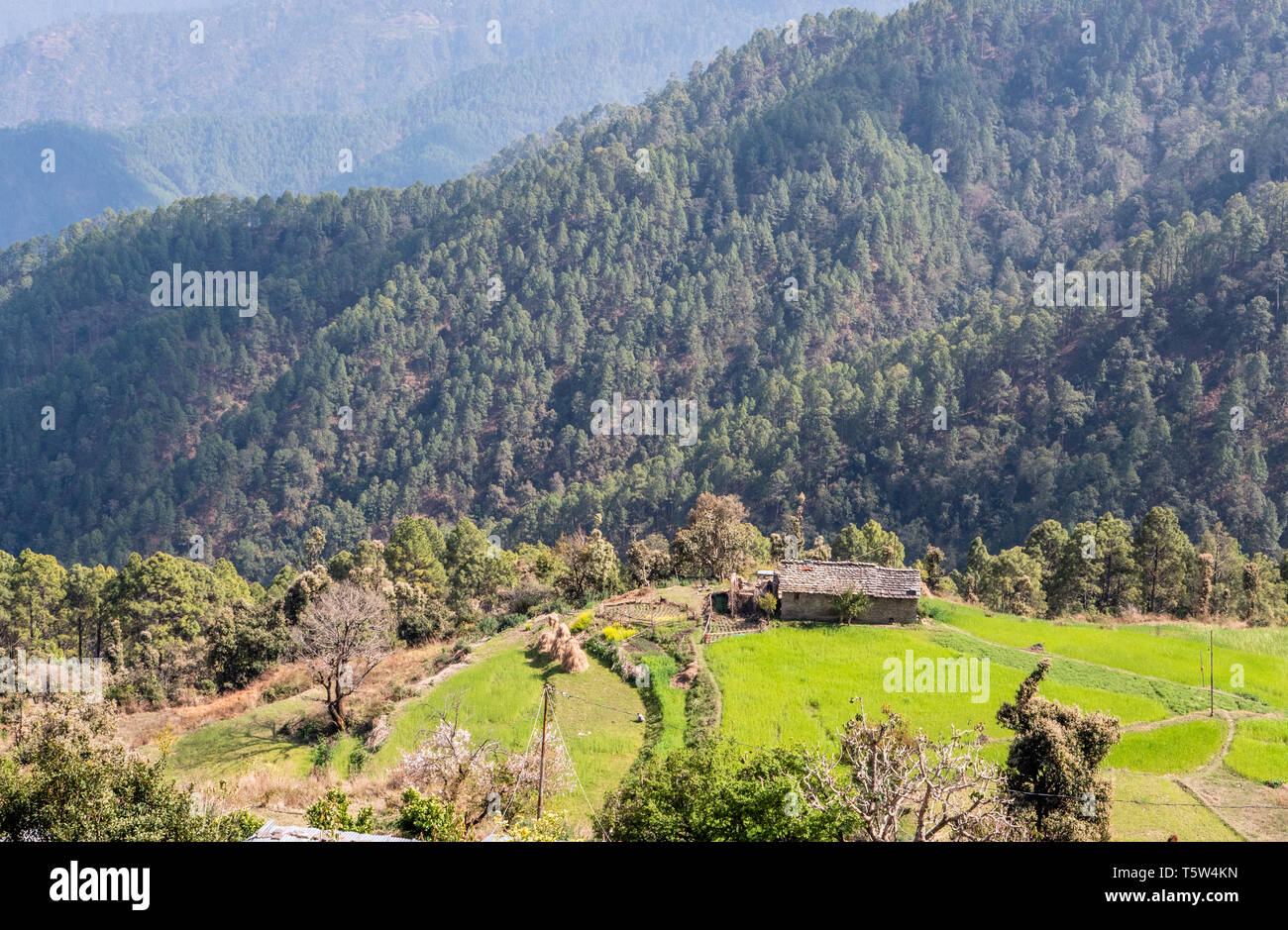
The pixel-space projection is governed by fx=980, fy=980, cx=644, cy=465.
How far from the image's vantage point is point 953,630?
49.4 m

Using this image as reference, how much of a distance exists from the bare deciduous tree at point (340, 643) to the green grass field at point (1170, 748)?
2904 cm

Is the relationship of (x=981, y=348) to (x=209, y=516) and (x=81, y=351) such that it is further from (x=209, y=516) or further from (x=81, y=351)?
(x=81, y=351)

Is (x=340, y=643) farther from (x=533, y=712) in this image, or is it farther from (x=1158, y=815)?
(x=1158, y=815)

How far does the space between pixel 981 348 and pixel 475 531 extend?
3191 inches

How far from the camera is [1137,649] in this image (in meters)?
47.9

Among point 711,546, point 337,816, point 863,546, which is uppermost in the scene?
point 711,546

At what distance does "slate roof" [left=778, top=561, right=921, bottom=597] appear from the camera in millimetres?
49438

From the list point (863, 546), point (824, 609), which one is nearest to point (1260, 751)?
point (824, 609)

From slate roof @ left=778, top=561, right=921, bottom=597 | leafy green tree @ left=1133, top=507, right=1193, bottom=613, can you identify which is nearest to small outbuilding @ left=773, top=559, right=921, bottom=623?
slate roof @ left=778, top=561, right=921, bottom=597

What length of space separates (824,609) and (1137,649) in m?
15.2

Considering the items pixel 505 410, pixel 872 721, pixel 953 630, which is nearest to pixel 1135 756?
pixel 872 721

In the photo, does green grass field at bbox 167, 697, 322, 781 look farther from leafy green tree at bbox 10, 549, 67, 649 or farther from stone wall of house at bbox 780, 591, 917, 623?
leafy green tree at bbox 10, 549, 67, 649

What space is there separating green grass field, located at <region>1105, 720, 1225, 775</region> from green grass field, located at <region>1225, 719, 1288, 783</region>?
27.1 inches
